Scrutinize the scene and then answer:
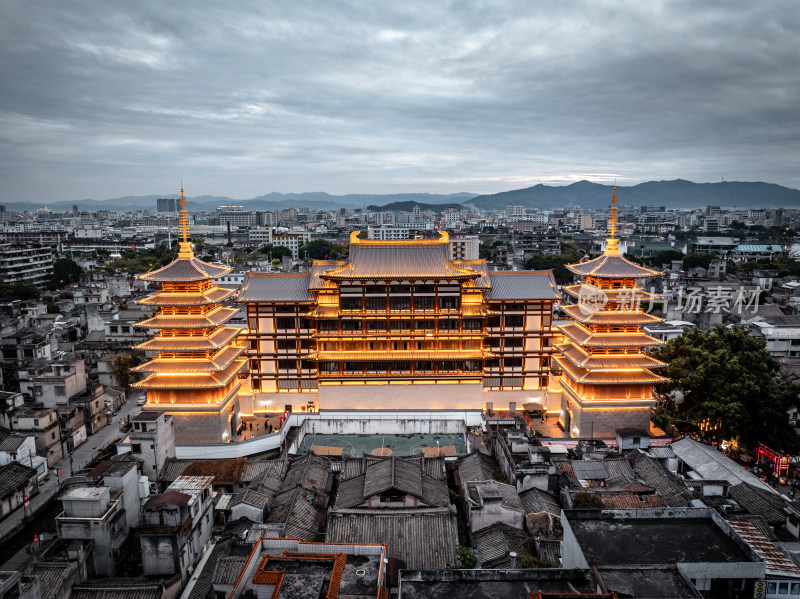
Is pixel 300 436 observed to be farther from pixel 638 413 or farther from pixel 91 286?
pixel 91 286

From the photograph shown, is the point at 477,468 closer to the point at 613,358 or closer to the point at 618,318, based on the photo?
the point at 613,358

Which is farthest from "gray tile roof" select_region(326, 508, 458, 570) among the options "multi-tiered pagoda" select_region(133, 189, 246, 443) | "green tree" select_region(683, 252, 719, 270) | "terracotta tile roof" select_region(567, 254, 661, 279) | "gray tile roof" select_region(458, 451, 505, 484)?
"green tree" select_region(683, 252, 719, 270)

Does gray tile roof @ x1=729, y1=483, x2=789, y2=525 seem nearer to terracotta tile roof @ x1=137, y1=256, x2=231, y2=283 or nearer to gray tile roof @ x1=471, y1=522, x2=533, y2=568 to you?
gray tile roof @ x1=471, y1=522, x2=533, y2=568

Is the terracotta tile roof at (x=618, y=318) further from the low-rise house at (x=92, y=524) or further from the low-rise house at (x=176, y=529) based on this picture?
the low-rise house at (x=92, y=524)

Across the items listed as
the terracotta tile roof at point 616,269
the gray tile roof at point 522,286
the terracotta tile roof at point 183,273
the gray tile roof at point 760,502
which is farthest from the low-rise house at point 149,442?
the gray tile roof at point 760,502

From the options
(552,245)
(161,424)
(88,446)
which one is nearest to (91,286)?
(88,446)
